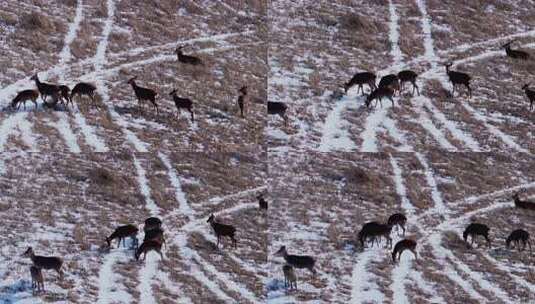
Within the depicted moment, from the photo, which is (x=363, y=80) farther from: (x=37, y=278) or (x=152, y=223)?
(x=37, y=278)

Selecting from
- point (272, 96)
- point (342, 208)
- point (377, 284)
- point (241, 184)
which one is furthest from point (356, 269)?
point (272, 96)

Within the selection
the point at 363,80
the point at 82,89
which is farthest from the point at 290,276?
the point at 82,89

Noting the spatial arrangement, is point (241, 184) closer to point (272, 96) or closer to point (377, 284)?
point (272, 96)

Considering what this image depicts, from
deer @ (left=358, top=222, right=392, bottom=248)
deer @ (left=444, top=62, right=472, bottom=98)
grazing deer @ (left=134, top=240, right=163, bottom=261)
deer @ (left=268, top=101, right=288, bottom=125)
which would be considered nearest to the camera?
grazing deer @ (left=134, top=240, right=163, bottom=261)

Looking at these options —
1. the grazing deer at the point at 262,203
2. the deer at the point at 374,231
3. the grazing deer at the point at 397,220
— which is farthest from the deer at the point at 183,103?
the deer at the point at 374,231

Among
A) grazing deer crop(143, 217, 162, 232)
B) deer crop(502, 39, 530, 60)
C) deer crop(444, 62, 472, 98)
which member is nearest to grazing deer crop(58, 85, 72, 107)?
grazing deer crop(143, 217, 162, 232)

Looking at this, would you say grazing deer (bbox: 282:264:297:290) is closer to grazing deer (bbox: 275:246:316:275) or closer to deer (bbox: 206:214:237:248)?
grazing deer (bbox: 275:246:316:275)
